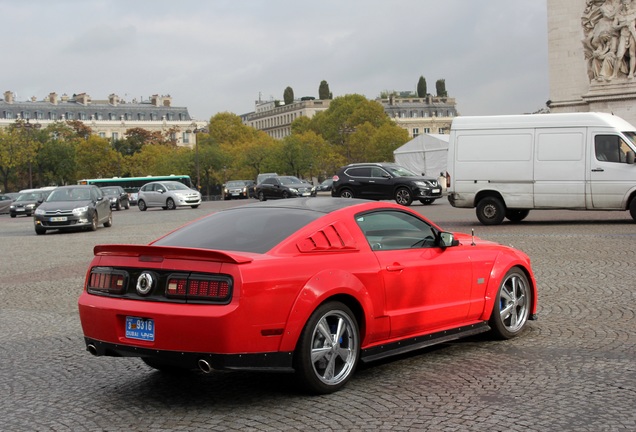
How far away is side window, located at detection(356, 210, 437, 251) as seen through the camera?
6723 mm

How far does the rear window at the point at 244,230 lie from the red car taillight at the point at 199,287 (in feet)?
1.70

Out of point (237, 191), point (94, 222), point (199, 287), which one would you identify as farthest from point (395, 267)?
point (237, 191)

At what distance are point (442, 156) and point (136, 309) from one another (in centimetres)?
5160

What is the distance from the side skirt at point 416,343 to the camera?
634 cm

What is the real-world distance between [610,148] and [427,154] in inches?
1475

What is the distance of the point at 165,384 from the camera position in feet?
21.6

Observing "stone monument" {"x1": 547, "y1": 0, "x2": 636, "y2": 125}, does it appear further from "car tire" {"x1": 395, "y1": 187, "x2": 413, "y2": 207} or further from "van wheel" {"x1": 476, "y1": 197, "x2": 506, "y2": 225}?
→ "van wheel" {"x1": 476, "y1": 197, "x2": 506, "y2": 225}

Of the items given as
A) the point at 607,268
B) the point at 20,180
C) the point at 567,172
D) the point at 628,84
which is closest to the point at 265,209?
the point at 607,268

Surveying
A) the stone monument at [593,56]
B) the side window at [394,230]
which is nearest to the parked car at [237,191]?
the stone monument at [593,56]

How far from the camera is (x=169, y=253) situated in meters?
5.86

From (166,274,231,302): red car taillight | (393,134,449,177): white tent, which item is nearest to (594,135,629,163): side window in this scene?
(166,274,231,302): red car taillight

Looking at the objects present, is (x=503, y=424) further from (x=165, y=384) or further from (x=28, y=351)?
(x=28, y=351)

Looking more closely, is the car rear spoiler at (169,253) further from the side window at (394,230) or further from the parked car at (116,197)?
the parked car at (116,197)

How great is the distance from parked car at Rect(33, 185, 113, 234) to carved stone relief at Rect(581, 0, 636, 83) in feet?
60.4
